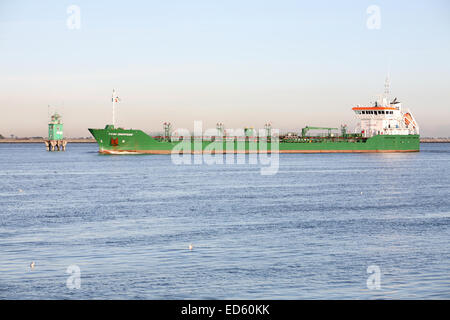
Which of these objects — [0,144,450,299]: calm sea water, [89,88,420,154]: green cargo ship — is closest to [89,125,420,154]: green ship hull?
[89,88,420,154]: green cargo ship

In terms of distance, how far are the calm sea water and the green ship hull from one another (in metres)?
66.9

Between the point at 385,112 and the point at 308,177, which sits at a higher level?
the point at 385,112

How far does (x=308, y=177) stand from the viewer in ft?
236

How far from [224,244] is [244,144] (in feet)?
358

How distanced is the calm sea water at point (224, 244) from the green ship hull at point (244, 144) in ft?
→ 219

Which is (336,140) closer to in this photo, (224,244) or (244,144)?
(244,144)

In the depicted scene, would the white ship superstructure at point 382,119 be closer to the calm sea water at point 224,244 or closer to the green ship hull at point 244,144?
the green ship hull at point 244,144

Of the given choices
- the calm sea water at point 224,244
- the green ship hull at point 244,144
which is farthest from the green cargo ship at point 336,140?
the calm sea water at point 224,244

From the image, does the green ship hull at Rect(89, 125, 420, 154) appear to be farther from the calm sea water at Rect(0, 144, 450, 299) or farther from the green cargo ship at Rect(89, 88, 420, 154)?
the calm sea water at Rect(0, 144, 450, 299)

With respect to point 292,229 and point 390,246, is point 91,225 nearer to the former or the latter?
point 292,229

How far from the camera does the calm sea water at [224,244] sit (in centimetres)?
1945

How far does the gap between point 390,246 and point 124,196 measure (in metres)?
27.6

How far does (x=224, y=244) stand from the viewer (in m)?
26.6
